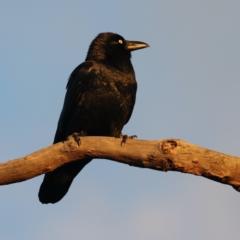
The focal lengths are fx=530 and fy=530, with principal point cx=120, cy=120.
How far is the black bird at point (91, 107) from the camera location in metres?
7.38

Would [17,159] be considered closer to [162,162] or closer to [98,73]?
[162,162]

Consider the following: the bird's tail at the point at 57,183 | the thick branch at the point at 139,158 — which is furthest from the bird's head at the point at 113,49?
the thick branch at the point at 139,158

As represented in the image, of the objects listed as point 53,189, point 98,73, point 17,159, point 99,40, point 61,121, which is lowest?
point 53,189

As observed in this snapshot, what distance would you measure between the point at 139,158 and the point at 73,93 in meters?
2.26

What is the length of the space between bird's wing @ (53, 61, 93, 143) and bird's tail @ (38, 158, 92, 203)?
51cm

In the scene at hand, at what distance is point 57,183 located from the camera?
7.44 metres

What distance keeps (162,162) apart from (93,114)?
7.17ft

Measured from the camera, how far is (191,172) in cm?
543

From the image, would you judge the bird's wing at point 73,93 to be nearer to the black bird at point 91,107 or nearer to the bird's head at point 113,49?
the black bird at point 91,107

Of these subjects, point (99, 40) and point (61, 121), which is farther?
point (99, 40)

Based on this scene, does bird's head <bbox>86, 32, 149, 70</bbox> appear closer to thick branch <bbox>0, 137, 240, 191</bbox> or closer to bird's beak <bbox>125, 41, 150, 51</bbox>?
bird's beak <bbox>125, 41, 150, 51</bbox>

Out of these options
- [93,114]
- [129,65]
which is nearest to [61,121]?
[93,114]

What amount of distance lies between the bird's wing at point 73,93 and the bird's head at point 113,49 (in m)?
0.38

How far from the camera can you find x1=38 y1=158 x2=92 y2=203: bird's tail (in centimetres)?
733
